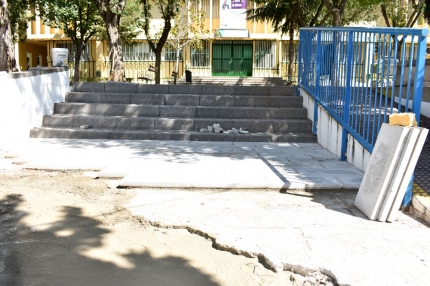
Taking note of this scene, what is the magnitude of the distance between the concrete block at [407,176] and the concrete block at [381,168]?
12cm

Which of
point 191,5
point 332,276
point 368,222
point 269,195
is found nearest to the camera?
point 332,276

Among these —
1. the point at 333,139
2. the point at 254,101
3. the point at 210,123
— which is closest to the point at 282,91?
the point at 254,101

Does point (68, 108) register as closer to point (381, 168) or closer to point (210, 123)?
point (210, 123)

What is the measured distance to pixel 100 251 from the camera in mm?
4098

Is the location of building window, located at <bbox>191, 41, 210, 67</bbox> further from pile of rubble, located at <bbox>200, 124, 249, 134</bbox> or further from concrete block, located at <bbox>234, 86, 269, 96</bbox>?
pile of rubble, located at <bbox>200, 124, 249, 134</bbox>

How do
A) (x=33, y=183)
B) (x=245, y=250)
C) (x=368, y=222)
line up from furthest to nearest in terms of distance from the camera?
(x=33, y=183), (x=368, y=222), (x=245, y=250)

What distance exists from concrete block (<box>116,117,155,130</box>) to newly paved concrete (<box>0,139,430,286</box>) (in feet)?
3.61

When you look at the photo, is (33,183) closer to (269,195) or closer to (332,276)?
(269,195)

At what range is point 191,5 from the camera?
3425cm

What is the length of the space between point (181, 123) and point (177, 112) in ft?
1.65

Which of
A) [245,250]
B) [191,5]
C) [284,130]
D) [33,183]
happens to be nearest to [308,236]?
[245,250]

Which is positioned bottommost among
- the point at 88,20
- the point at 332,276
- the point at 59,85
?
the point at 332,276

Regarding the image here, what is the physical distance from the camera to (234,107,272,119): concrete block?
10555 millimetres

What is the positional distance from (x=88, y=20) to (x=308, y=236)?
26.6m
